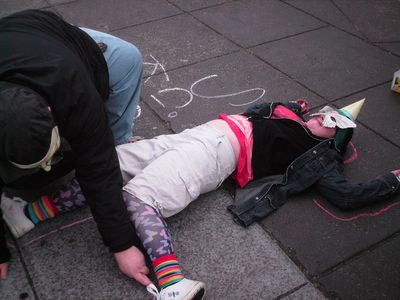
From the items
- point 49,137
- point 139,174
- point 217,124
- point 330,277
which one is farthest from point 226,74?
point 49,137

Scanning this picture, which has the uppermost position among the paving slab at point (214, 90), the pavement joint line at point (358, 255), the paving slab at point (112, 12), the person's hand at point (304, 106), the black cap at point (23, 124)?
the black cap at point (23, 124)

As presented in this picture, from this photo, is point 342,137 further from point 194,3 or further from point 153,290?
point 194,3

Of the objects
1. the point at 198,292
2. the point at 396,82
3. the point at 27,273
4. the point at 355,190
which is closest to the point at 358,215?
the point at 355,190

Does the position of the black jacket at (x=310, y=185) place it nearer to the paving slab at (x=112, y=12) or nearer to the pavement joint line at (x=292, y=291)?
the pavement joint line at (x=292, y=291)

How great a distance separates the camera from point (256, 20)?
15.2 feet

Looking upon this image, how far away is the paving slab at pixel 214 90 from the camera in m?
3.27

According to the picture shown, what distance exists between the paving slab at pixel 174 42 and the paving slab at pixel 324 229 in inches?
76.7

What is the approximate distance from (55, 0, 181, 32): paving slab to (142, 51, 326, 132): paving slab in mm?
1271

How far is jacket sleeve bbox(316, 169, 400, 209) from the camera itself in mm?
2387

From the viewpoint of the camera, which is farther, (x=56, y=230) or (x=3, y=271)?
(x=56, y=230)

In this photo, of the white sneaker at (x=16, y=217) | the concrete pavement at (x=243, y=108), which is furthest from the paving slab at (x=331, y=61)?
the white sneaker at (x=16, y=217)

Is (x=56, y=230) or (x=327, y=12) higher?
(x=327, y=12)

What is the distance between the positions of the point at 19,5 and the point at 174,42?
7.38 ft

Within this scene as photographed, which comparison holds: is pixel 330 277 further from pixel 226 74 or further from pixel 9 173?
pixel 226 74
